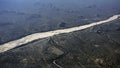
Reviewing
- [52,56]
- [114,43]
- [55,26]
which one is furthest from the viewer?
[55,26]

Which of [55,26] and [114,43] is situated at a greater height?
[114,43]

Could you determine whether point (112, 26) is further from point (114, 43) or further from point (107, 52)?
point (107, 52)

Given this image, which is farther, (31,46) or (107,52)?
(31,46)

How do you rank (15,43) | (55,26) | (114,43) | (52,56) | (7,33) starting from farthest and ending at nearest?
(55,26)
(7,33)
(15,43)
(114,43)
(52,56)

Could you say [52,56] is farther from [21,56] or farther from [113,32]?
[113,32]

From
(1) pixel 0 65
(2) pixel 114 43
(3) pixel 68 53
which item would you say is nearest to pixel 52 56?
(3) pixel 68 53

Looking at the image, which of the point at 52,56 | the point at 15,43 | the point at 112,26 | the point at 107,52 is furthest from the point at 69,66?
the point at 112,26
